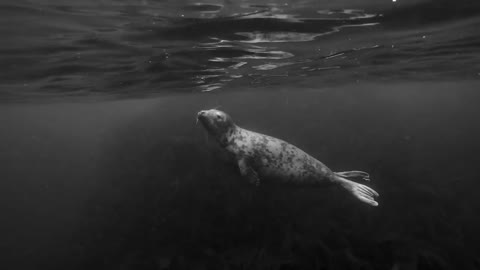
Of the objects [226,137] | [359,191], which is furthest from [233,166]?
[359,191]

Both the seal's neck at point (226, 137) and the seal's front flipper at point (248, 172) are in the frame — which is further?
the seal's neck at point (226, 137)

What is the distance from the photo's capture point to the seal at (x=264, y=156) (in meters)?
5.16

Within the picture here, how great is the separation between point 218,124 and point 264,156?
967 millimetres

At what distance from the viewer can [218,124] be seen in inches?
203

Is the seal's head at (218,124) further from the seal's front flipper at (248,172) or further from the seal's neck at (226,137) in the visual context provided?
the seal's front flipper at (248,172)

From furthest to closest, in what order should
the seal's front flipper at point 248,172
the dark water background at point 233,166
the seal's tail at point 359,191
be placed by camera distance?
the dark water background at point 233,166
the seal's tail at point 359,191
the seal's front flipper at point 248,172

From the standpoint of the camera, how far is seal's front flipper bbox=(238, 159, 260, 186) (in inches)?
196

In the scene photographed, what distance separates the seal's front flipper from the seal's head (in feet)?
1.65

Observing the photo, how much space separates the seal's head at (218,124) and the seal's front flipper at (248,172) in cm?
50

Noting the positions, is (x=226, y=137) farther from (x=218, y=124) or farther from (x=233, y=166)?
(x=233, y=166)

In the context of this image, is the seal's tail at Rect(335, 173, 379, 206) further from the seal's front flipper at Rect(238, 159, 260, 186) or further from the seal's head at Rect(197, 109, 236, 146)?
the seal's head at Rect(197, 109, 236, 146)

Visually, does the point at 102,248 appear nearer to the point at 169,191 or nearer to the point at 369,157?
the point at 169,191

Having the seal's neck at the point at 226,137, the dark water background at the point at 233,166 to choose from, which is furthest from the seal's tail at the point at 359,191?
the seal's neck at the point at 226,137

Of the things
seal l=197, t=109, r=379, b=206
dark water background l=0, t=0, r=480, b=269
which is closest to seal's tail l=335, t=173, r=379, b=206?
seal l=197, t=109, r=379, b=206
